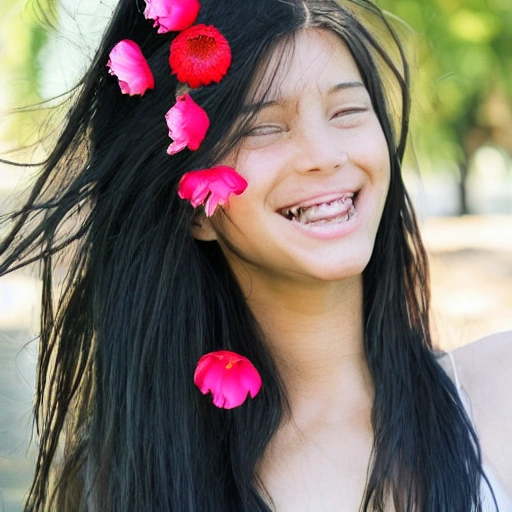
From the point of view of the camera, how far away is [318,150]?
100 inches

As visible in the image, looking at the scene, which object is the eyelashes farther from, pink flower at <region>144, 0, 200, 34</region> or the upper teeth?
pink flower at <region>144, 0, 200, 34</region>

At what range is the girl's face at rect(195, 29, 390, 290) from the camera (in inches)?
101

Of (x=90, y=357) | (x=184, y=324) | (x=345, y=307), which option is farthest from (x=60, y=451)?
(x=345, y=307)

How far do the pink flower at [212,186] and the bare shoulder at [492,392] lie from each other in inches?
28.6

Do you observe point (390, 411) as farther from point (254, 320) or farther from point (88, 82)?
point (88, 82)

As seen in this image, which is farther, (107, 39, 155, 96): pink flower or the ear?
the ear

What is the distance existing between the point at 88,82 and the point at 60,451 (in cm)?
113

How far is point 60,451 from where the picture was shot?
331 cm

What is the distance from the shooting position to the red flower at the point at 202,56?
8.48 ft

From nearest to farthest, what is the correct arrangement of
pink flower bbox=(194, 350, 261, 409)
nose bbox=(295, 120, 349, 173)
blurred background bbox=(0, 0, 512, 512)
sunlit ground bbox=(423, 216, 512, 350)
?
nose bbox=(295, 120, 349, 173), pink flower bbox=(194, 350, 261, 409), blurred background bbox=(0, 0, 512, 512), sunlit ground bbox=(423, 216, 512, 350)

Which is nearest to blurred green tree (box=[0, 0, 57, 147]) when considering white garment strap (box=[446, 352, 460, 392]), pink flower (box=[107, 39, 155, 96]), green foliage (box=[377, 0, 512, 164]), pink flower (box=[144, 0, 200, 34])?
pink flower (box=[107, 39, 155, 96])

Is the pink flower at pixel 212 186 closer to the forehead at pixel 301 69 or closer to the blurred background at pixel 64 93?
the forehead at pixel 301 69

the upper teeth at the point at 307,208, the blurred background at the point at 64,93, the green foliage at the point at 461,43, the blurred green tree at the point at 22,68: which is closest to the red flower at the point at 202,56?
the upper teeth at the point at 307,208

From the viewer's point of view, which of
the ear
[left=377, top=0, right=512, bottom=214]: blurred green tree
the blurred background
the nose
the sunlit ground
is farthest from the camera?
[left=377, top=0, right=512, bottom=214]: blurred green tree
